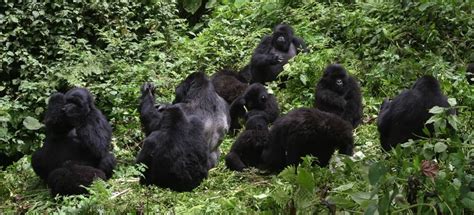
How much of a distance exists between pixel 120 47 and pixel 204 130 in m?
3.66

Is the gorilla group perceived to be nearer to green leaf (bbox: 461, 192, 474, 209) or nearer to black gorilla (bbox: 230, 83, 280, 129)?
black gorilla (bbox: 230, 83, 280, 129)

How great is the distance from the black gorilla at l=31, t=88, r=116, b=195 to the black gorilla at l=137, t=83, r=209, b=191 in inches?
14.9

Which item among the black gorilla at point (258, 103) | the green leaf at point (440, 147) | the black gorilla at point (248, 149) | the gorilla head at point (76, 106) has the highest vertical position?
the green leaf at point (440, 147)

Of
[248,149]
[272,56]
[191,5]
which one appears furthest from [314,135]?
[191,5]

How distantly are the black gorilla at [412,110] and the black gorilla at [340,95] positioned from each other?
3.02 feet

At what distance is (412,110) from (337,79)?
1.26m

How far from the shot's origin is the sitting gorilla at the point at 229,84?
8234 millimetres

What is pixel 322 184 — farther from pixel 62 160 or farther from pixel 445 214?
Result: pixel 62 160

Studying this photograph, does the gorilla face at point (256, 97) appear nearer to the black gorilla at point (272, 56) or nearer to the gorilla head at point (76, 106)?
the black gorilla at point (272, 56)

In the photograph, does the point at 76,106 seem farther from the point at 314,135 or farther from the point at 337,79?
the point at 337,79

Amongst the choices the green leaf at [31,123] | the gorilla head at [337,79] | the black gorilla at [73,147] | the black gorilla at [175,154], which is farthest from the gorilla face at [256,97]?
the green leaf at [31,123]

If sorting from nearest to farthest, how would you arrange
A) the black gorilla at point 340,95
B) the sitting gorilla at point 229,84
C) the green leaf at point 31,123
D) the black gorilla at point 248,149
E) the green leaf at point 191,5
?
1. the black gorilla at point 248,149
2. the black gorilla at point 340,95
3. the green leaf at point 31,123
4. the sitting gorilla at point 229,84
5. the green leaf at point 191,5

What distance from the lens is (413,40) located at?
9375mm

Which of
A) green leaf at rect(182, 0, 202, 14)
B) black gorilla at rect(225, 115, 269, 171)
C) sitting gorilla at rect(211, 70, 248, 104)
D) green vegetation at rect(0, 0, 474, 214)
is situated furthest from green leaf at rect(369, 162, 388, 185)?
green leaf at rect(182, 0, 202, 14)
